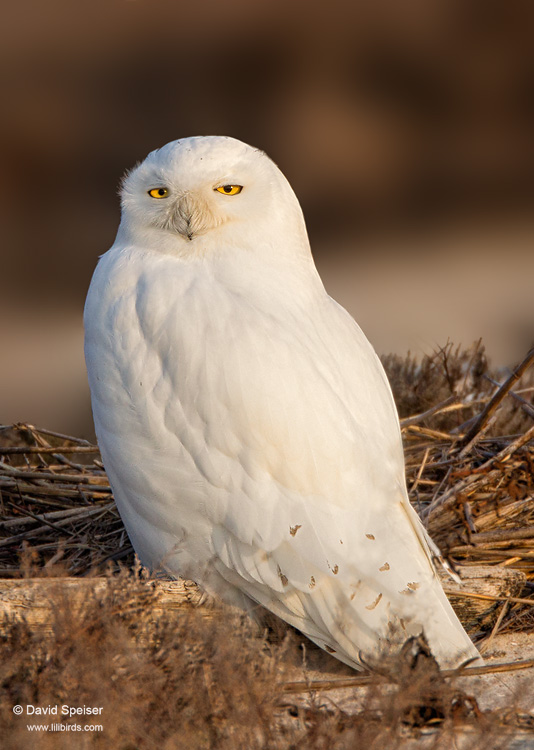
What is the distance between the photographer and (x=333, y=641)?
1934 mm

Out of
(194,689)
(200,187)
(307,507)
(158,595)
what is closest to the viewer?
(194,689)

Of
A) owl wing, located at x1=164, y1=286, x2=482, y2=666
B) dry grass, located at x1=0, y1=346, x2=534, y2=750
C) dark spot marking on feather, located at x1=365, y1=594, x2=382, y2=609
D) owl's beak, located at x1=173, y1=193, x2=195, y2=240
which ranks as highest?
owl's beak, located at x1=173, y1=193, x2=195, y2=240

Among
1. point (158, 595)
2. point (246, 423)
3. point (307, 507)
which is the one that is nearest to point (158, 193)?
point (246, 423)

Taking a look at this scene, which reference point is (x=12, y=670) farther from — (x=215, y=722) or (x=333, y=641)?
(x=333, y=641)

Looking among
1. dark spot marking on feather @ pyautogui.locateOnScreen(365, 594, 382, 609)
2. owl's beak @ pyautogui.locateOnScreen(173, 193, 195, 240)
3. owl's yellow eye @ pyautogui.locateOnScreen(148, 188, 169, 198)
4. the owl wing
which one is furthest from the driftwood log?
owl's yellow eye @ pyautogui.locateOnScreen(148, 188, 169, 198)

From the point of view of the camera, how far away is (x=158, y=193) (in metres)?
2.29

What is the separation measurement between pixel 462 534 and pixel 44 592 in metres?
1.45

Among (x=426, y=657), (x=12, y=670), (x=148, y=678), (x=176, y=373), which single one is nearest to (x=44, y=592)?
(x=12, y=670)

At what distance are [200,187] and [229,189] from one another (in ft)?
0.32

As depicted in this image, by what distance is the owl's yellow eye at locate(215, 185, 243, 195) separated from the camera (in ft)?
7.41

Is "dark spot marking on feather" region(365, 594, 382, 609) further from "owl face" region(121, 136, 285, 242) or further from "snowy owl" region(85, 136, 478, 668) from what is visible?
"owl face" region(121, 136, 285, 242)

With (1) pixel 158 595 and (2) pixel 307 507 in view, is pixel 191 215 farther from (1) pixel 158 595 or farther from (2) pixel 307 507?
(1) pixel 158 595

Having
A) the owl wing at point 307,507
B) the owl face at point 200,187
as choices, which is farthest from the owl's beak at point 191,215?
the owl wing at point 307,507

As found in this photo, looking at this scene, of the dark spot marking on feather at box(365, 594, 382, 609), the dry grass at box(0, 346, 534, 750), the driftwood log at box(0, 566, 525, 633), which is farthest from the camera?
the dark spot marking on feather at box(365, 594, 382, 609)
